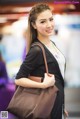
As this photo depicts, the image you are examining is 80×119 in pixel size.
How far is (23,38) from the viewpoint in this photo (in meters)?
2.40

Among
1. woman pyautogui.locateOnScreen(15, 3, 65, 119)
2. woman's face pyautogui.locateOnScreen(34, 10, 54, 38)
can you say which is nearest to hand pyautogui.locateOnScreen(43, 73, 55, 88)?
woman pyautogui.locateOnScreen(15, 3, 65, 119)

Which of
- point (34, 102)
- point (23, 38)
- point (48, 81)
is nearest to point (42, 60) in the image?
point (48, 81)

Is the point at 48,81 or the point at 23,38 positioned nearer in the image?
the point at 48,81

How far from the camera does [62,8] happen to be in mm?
2361

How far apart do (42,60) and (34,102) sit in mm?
250

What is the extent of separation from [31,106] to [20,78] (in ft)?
0.60

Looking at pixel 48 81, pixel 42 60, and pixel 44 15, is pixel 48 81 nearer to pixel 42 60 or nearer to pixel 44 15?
pixel 42 60

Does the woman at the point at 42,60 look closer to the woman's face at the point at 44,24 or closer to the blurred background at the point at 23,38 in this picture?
the woman's face at the point at 44,24

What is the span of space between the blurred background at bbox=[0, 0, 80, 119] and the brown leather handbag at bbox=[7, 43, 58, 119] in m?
0.63

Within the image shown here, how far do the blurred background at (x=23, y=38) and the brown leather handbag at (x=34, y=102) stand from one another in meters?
0.63

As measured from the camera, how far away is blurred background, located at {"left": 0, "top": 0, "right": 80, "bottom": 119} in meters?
2.36

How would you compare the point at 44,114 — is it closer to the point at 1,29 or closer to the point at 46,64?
the point at 46,64

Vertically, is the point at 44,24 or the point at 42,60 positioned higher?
the point at 44,24

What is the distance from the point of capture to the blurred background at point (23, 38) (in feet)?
7.75
